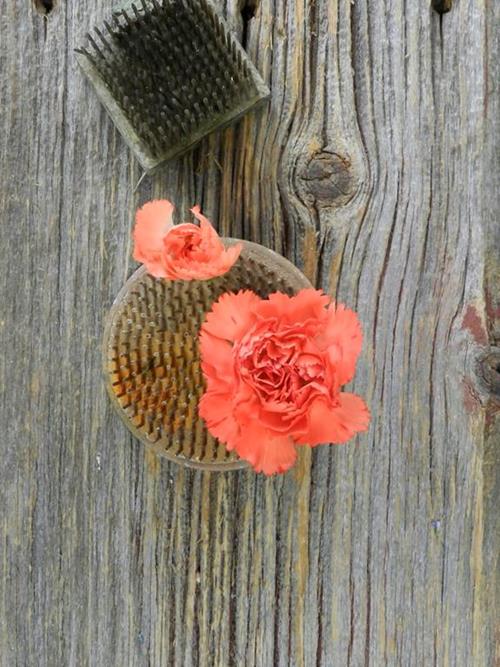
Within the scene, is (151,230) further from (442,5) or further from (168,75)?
(442,5)

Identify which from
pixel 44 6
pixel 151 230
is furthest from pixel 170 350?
pixel 44 6

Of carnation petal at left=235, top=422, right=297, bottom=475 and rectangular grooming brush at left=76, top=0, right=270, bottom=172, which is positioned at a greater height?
rectangular grooming brush at left=76, top=0, right=270, bottom=172

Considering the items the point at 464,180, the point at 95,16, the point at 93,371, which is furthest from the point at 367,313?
the point at 95,16

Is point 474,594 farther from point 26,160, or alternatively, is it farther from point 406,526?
point 26,160

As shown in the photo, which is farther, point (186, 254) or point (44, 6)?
point (44, 6)

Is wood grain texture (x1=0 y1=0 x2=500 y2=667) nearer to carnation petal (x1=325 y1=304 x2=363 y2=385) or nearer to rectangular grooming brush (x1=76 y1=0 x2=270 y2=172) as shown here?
rectangular grooming brush (x1=76 y1=0 x2=270 y2=172)

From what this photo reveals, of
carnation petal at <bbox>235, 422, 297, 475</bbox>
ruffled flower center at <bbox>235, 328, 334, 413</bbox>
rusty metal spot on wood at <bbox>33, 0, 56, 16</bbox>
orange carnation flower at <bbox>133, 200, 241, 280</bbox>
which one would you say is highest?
rusty metal spot on wood at <bbox>33, 0, 56, 16</bbox>

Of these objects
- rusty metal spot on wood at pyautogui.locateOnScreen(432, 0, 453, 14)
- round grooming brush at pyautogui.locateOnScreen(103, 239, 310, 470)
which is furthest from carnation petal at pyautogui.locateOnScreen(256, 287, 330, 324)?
rusty metal spot on wood at pyautogui.locateOnScreen(432, 0, 453, 14)
